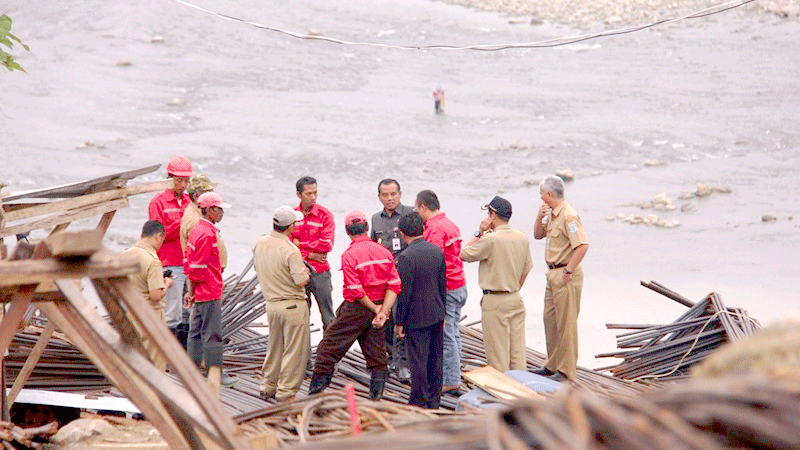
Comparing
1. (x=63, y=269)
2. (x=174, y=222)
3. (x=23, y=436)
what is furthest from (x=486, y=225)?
(x=63, y=269)

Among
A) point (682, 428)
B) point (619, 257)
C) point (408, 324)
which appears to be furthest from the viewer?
point (619, 257)

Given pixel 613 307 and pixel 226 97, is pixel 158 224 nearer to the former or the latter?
pixel 613 307

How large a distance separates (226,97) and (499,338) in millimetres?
13208

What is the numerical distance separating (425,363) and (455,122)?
1201 cm

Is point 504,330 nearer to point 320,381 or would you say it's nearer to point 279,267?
point 320,381

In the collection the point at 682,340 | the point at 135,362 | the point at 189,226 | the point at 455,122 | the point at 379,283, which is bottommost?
the point at 682,340

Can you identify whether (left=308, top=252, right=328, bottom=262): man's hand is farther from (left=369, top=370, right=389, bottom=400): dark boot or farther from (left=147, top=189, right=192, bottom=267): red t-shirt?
(left=369, top=370, right=389, bottom=400): dark boot

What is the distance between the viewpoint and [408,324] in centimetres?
716

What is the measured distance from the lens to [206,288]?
7.42 metres

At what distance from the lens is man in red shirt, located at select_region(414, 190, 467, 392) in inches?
299

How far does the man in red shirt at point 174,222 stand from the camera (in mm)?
8008

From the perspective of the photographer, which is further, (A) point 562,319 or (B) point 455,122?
(B) point 455,122

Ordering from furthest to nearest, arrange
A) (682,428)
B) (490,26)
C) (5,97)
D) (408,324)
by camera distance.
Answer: (490,26)
(5,97)
(408,324)
(682,428)

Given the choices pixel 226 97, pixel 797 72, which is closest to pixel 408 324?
pixel 226 97
